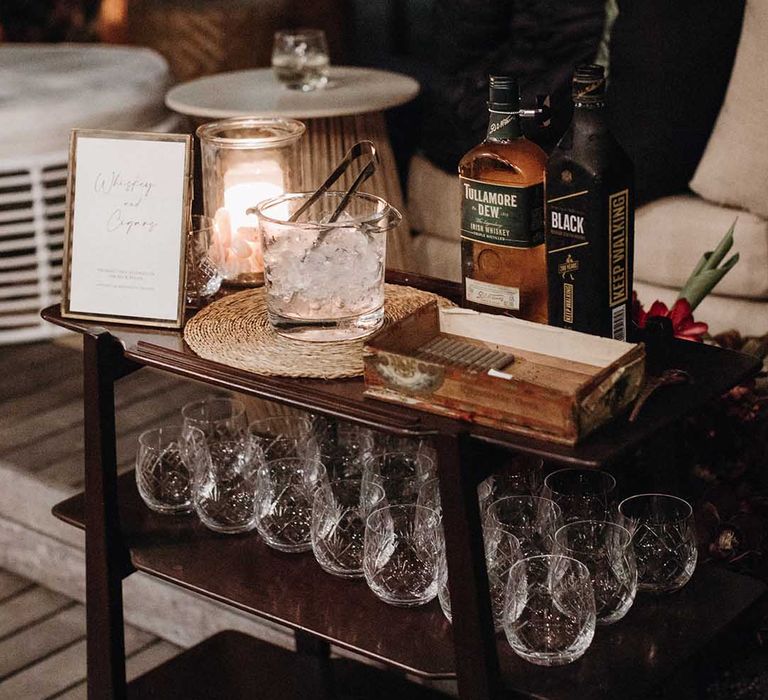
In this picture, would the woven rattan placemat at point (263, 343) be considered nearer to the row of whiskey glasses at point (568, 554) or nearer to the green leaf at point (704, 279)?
the row of whiskey glasses at point (568, 554)

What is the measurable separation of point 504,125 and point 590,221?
0.13m

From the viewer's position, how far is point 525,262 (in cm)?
119

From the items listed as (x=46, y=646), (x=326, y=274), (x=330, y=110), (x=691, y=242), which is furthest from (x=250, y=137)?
(x=691, y=242)

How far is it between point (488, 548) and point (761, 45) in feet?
4.77

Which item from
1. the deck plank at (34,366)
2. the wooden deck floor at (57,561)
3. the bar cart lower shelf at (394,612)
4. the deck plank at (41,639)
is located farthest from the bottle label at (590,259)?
the deck plank at (34,366)

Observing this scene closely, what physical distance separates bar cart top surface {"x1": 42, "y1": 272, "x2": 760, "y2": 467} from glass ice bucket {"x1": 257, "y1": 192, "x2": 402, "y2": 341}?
0.10 m

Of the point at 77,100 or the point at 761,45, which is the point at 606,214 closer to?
the point at 761,45

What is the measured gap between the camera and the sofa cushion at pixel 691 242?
2.34 m

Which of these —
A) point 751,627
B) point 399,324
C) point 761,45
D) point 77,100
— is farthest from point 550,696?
point 77,100

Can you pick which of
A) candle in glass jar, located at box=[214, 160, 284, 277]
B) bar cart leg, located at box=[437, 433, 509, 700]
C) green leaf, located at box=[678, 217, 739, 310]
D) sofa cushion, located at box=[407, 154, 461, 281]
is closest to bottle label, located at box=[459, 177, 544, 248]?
bar cart leg, located at box=[437, 433, 509, 700]

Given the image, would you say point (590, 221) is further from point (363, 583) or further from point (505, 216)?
point (363, 583)

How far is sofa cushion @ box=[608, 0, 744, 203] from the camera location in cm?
243

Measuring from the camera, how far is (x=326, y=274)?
123 cm

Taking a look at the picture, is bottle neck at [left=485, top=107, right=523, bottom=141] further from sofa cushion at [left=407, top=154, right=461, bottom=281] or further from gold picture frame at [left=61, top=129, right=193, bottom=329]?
sofa cushion at [left=407, top=154, right=461, bottom=281]
